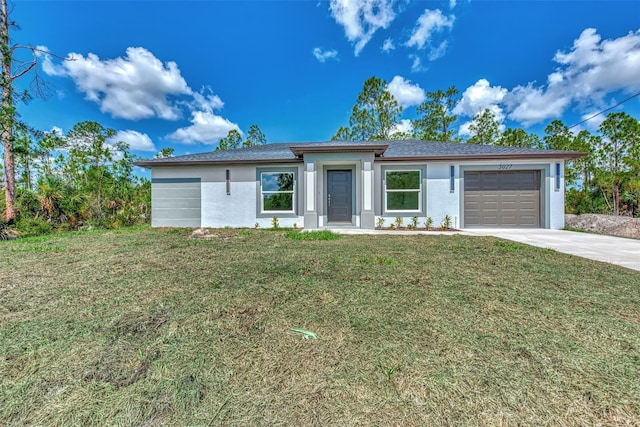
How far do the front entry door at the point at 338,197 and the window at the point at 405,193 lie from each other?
5.15 feet

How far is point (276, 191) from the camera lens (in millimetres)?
9852

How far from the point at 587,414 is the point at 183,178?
37.8 feet

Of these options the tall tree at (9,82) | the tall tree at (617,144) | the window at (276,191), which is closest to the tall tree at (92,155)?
the tall tree at (9,82)

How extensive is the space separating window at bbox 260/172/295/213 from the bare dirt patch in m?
11.1

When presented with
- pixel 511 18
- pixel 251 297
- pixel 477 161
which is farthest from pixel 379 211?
pixel 511 18

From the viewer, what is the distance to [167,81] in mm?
18438

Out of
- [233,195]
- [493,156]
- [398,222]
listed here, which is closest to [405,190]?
[398,222]

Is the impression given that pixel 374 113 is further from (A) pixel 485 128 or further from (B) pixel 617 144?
(B) pixel 617 144

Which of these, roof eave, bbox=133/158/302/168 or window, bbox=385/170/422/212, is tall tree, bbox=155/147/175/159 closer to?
roof eave, bbox=133/158/302/168

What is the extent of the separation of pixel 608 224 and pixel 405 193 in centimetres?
717

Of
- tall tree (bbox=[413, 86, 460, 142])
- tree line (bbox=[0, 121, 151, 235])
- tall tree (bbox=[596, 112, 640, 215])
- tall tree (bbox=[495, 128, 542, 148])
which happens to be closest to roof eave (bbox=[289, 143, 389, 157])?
tree line (bbox=[0, 121, 151, 235])

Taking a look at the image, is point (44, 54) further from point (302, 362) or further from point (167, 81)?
point (302, 362)

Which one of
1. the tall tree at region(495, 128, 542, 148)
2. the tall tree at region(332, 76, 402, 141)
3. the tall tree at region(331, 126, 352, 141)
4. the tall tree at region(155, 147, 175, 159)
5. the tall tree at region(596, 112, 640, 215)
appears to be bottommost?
the tall tree at region(596, 112, 640, 215)

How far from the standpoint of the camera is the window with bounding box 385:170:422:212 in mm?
9500
